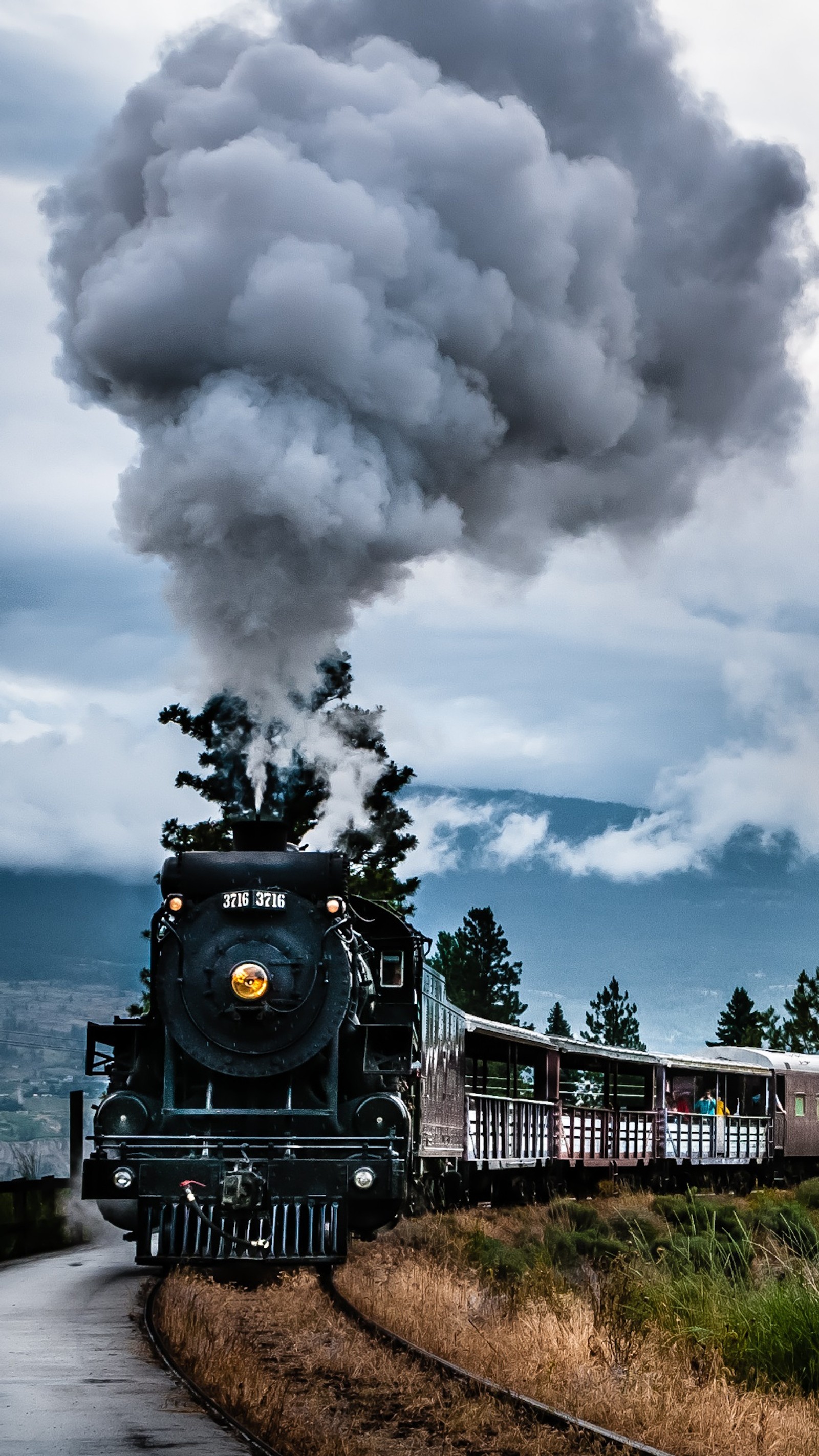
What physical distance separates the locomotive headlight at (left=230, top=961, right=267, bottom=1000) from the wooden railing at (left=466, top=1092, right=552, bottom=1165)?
827 cm

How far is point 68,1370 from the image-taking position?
10766mm

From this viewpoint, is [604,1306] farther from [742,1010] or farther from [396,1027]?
[742,1010]

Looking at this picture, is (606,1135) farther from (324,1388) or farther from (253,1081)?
(324,1388)

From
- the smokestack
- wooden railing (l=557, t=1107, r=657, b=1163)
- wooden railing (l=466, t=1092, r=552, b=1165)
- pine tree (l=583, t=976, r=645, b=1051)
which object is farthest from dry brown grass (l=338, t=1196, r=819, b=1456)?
pine tree (l=583, t=976, r=645, b=1051)

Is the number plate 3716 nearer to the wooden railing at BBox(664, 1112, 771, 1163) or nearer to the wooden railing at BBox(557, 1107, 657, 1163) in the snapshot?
the wooden railing at BBox(557, 1107, 657, 1163)

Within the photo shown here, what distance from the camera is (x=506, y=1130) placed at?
77.7ft

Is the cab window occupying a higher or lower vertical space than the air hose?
higher

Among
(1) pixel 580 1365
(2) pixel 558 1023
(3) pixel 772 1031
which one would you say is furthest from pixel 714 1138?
(2) pixel 558 1023

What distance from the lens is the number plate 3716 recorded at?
12.4 metres

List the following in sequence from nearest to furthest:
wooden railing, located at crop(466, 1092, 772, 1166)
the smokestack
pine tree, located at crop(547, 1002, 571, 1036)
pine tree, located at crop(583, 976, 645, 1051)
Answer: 1. the smokestack
2. wooden railing, located at crop(466, 1092, 772, 1166)
3. pine tree, located at crop(547, 1002, 571, 1036)
4. pine tree, located at crop(583, 976, 645, 1051)

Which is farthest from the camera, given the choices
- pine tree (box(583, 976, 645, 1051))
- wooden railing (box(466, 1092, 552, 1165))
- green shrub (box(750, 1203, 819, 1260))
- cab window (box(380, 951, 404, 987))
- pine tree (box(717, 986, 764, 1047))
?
pine tree (box(583, 976, 645, 1051))

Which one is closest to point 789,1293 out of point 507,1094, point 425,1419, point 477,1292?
point 425,1419

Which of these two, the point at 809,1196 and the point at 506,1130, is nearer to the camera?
the point at 506,1130

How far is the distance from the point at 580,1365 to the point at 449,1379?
0.85 m
